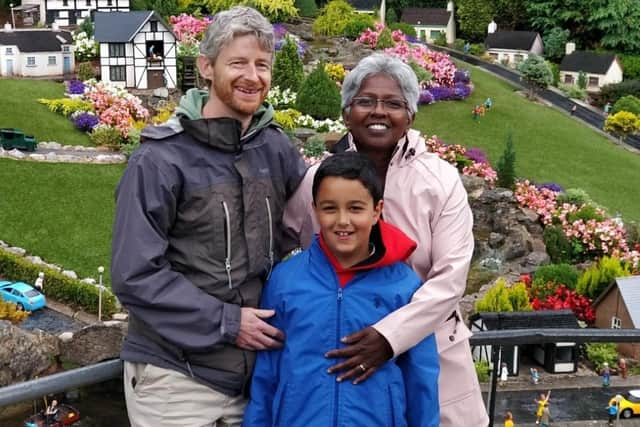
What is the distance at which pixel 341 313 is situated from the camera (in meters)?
3.20

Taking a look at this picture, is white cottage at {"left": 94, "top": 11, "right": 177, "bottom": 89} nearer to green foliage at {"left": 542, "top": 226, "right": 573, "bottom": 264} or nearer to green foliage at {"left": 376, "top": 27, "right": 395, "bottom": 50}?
green foliage at {"left": 376, "top": 27, "right": 395, "bottom": 50}

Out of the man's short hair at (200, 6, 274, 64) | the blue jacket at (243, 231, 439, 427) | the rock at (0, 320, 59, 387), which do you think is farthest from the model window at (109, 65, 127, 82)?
the blue jacket at (243, 231, 439, 427)

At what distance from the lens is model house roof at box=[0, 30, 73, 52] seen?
93.3 feet

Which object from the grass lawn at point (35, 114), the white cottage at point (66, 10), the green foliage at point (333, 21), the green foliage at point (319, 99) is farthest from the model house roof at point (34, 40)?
the green foliage at point (333, 21)

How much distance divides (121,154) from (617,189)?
16.6m

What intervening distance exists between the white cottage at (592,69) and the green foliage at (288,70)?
2430 centimetres

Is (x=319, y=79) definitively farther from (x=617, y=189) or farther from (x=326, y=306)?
(x=326, y=306)

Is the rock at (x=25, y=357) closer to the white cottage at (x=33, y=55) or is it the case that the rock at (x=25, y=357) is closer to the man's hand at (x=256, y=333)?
the man's hand at (x=256, y=333)

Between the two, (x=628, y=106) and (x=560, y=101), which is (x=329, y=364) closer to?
(x=628, y=106)

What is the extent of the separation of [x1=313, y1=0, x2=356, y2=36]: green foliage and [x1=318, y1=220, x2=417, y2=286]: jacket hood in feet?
120

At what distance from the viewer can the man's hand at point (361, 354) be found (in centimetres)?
315

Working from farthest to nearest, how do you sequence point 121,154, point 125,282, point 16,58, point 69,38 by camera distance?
point 69,38
point 16,58
point 121,154
point 125,282

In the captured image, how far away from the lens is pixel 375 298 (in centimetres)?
326

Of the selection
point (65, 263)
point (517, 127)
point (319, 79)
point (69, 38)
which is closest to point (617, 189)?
point (517, 127)
